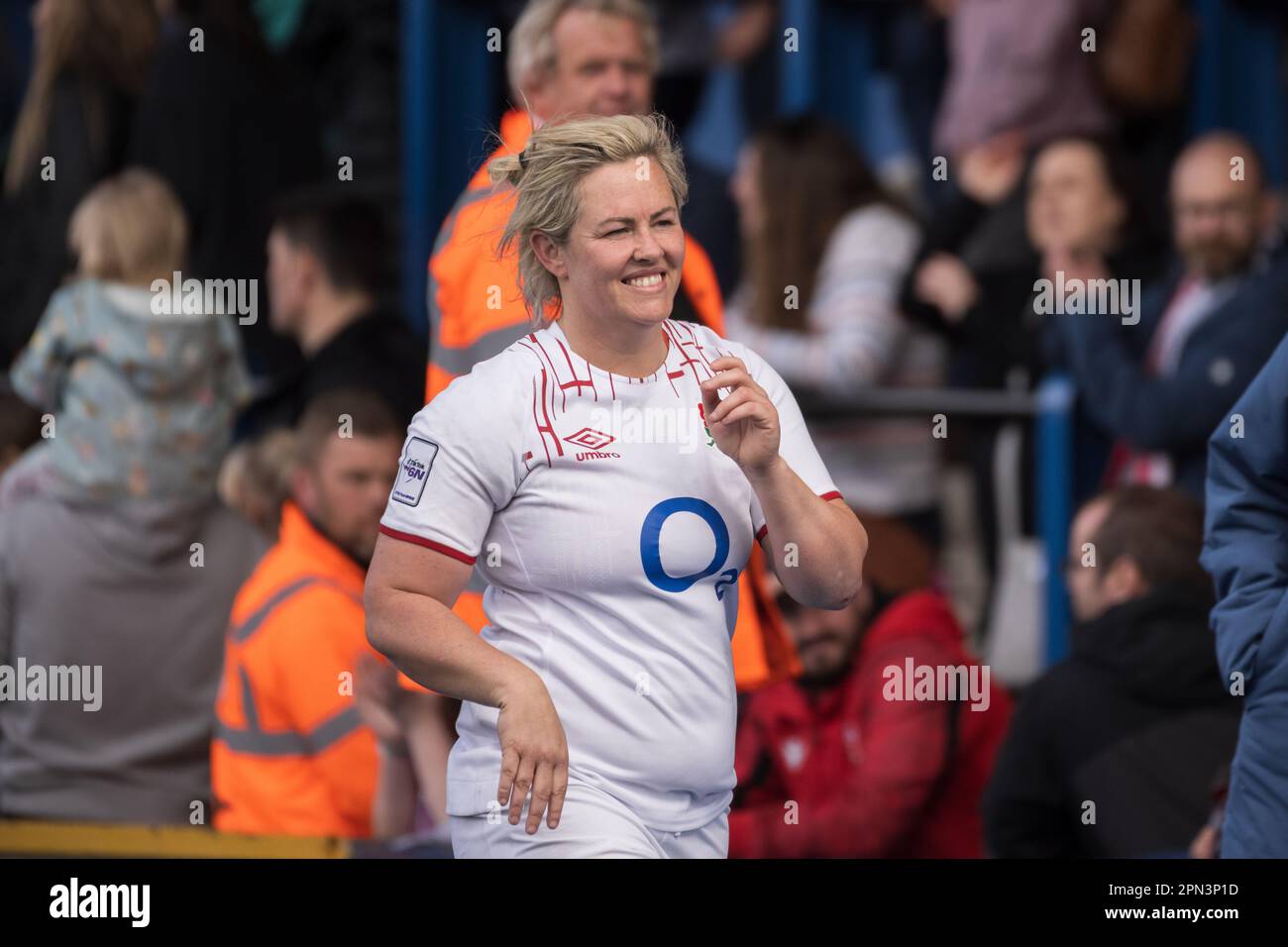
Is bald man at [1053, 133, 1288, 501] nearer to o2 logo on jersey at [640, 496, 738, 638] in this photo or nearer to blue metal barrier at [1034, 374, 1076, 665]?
blue metal barrier at [1034, 374, 1076, 665]

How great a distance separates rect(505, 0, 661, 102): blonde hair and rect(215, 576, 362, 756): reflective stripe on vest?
1.22m

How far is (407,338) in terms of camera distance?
4.96m

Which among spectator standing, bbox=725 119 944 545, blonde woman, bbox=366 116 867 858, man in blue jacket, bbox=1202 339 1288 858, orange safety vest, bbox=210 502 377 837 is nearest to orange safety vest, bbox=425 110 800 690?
blonde woman, bbox=366 116 867 858

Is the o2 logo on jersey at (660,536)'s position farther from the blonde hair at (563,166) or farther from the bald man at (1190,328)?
the bald man at (1190,328)

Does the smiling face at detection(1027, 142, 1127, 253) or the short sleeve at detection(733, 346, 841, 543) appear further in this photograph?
the smiling face at detection(1027, 142, 1127, 253)

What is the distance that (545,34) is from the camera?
350cm

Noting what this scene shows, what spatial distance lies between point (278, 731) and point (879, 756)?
4.07 ft

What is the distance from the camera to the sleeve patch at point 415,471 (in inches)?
105

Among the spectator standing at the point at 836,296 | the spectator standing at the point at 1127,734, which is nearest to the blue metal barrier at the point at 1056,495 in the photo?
the spectator standing at the point at 836,296

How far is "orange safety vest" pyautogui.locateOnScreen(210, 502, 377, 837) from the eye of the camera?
420 cm

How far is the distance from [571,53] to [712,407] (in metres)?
1.07

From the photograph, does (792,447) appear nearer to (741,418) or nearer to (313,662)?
(741,418)

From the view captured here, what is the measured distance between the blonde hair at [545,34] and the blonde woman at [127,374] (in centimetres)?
163
